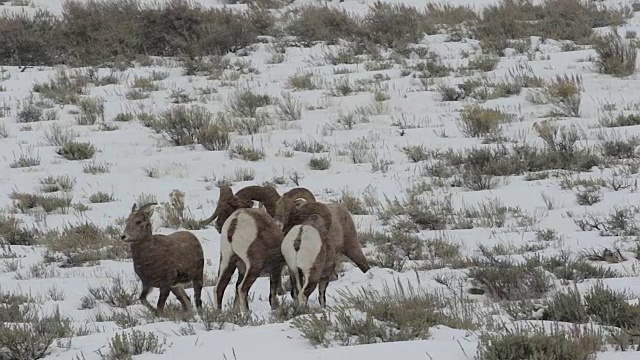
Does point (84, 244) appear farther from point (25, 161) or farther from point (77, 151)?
point (77, 151)

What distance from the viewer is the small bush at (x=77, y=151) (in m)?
13.2

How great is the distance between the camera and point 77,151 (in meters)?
13.2

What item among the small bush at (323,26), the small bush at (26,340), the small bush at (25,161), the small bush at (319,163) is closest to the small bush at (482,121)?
the small bush at (319,163)

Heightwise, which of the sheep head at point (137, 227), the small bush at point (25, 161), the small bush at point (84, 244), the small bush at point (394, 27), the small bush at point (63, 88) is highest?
the small bush at point (394, 27)

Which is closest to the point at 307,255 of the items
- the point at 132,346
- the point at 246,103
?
the point at 132,346

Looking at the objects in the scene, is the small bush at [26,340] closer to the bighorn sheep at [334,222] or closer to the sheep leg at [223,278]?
the sheep leg at [223,278]

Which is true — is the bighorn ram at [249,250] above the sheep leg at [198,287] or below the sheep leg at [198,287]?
above

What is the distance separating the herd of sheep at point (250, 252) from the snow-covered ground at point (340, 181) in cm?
29

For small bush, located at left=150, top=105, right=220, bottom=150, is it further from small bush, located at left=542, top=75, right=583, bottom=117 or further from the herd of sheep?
the herd of sheep

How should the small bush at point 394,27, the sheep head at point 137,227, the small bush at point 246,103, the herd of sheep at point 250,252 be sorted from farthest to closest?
the small bush at point 394,27 < the small bush at point 246,103 < the sheep head at point 137,227 < the herd of sheep at point 250,252

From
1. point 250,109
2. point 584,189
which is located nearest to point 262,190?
point 584,189

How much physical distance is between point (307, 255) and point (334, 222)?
94 centimetres

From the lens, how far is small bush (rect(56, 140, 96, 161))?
13211 mm

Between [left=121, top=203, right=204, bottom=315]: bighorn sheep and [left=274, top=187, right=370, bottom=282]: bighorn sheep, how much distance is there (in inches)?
29.6
